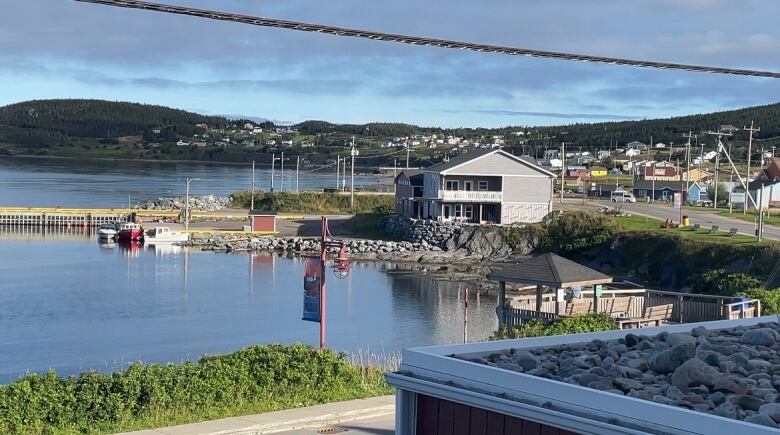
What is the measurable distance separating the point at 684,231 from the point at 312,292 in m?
37.2

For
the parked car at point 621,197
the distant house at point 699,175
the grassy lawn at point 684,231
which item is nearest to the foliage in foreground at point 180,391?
the grassy lawn at point 684,231

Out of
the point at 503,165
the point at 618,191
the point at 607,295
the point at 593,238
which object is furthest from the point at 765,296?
the point at 618,191

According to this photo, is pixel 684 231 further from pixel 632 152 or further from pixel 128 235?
pixel 632 152

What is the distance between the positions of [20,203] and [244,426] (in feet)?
349

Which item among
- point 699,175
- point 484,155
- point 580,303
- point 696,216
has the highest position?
point 484,155

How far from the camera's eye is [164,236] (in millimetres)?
78562

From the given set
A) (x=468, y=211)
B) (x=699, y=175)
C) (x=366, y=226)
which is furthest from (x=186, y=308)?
(x=699, y=175)

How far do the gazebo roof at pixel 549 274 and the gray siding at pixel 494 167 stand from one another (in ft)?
145

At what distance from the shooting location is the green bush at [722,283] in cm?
3981

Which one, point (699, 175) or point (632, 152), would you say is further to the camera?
point (632, 152)

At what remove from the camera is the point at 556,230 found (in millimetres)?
66000

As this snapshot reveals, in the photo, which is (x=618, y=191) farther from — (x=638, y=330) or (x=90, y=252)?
(x=638, y=330)

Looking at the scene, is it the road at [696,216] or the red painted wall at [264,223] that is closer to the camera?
the road at [696,216]

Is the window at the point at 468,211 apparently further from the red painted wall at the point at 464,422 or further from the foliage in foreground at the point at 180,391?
the red painted wall at the point at 464,422
